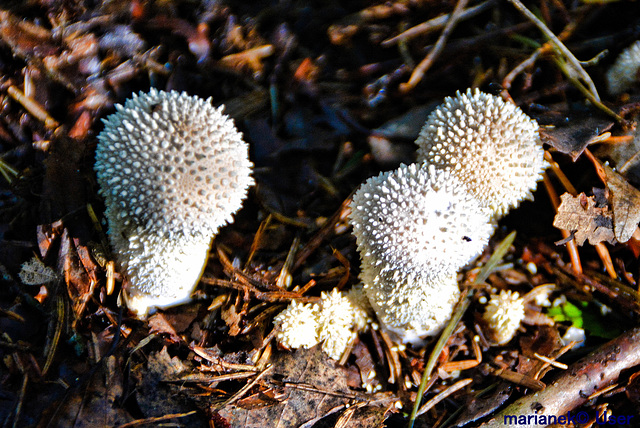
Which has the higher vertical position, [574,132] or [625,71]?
[625,71]

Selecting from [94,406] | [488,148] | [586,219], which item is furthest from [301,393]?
[586,219]

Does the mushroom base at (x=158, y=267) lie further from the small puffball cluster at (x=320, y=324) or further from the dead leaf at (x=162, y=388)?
the small puffball cluster at (x=320, y=324)


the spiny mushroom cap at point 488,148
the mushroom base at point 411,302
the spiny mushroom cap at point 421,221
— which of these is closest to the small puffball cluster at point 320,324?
the mushroom base at point 411,302

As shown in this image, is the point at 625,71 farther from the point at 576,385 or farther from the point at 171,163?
the point at 171,163

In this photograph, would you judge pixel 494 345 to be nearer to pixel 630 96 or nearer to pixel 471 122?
pixel 471 122

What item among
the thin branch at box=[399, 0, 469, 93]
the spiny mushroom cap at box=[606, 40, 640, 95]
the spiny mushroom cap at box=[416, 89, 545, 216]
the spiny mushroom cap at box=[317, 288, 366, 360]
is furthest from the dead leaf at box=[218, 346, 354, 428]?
the spiny mushroom cap at box=[606, 40, 640, 95]

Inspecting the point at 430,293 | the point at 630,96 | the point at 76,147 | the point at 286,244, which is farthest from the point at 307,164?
the point at 630,96

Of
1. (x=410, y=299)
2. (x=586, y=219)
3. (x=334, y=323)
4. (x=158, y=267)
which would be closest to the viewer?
(x=158, y=267)

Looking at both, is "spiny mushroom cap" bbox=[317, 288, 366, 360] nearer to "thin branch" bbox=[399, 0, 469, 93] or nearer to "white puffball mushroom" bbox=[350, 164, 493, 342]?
"white puffball mushroom" bbox=[350, 164, 493, 342]
